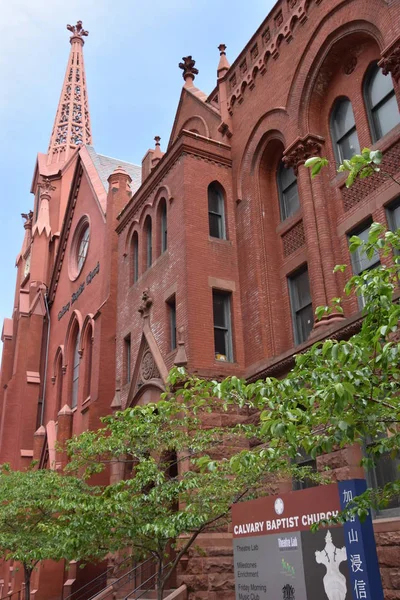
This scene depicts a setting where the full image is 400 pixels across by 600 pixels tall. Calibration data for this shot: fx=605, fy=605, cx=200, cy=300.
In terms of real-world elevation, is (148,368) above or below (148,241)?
below

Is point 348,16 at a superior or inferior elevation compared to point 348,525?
superior

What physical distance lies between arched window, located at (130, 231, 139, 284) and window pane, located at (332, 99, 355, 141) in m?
8.76

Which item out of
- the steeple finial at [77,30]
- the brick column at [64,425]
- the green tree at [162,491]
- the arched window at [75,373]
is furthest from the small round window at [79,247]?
the steeple finial at [77,30]

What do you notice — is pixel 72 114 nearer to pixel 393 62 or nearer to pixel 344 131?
pixel 344 131

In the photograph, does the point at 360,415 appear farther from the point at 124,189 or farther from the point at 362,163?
the point at 124,189

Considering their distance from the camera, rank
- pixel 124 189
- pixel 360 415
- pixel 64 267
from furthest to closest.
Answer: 1. pixel 64 267
2. pixel 124 189
3. pixel 360 415

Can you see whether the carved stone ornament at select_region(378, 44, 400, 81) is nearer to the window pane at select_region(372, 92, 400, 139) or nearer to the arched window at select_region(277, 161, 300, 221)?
the window pane at select_region(372, 92, 400, 139)

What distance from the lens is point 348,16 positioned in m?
14.3

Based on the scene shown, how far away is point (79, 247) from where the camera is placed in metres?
32.6

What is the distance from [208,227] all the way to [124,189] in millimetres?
9641

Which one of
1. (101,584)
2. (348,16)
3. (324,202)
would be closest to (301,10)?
(348,16)

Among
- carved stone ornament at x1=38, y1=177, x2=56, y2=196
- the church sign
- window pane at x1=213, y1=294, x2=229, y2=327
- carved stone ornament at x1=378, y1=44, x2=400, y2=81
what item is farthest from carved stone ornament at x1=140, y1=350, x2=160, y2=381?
carved stone ornament at x1=38, y1=177, x2=56, y2=196

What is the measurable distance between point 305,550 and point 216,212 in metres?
13.6

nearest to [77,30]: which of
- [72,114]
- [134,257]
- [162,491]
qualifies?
[72,114]
